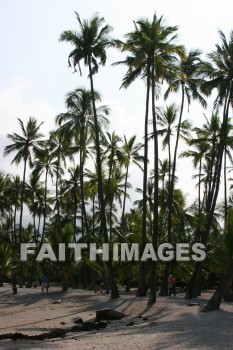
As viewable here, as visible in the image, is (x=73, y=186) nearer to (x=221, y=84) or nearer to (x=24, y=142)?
(x=24, y=142)

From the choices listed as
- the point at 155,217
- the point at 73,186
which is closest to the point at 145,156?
the point at 155,217

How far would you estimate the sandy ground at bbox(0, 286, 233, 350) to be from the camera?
579 inches

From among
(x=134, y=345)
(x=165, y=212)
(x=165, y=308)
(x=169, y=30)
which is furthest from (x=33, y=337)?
(x=165, y=212)

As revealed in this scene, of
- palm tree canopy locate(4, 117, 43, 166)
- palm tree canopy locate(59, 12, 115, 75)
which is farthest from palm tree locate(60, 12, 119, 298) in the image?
palm tree canopy locate(4, 117, 43, 166)

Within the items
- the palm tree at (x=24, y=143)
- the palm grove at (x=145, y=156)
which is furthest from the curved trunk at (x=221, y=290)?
the palm tree at (x=24, y=143)

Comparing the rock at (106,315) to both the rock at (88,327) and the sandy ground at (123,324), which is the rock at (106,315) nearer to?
the sandy ground at (123,324)

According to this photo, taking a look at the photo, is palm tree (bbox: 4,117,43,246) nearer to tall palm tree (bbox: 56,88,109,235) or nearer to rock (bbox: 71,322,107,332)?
tall palm tree (bbox: 56,88,109,235)

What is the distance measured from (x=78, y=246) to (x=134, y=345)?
24.1m

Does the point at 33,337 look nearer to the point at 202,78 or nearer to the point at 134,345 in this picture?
the point at 134,345

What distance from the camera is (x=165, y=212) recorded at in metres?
49.3

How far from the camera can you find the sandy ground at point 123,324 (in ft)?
48.3

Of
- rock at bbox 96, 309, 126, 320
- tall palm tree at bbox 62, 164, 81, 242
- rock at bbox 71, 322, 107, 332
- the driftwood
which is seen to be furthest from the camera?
tall palm tree at bbox 62, 164, 81, 242

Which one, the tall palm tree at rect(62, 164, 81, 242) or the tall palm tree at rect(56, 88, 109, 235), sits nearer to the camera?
the tall palm tree at rect(56, 88, 109, 235)

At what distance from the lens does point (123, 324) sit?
20641 millimetres
